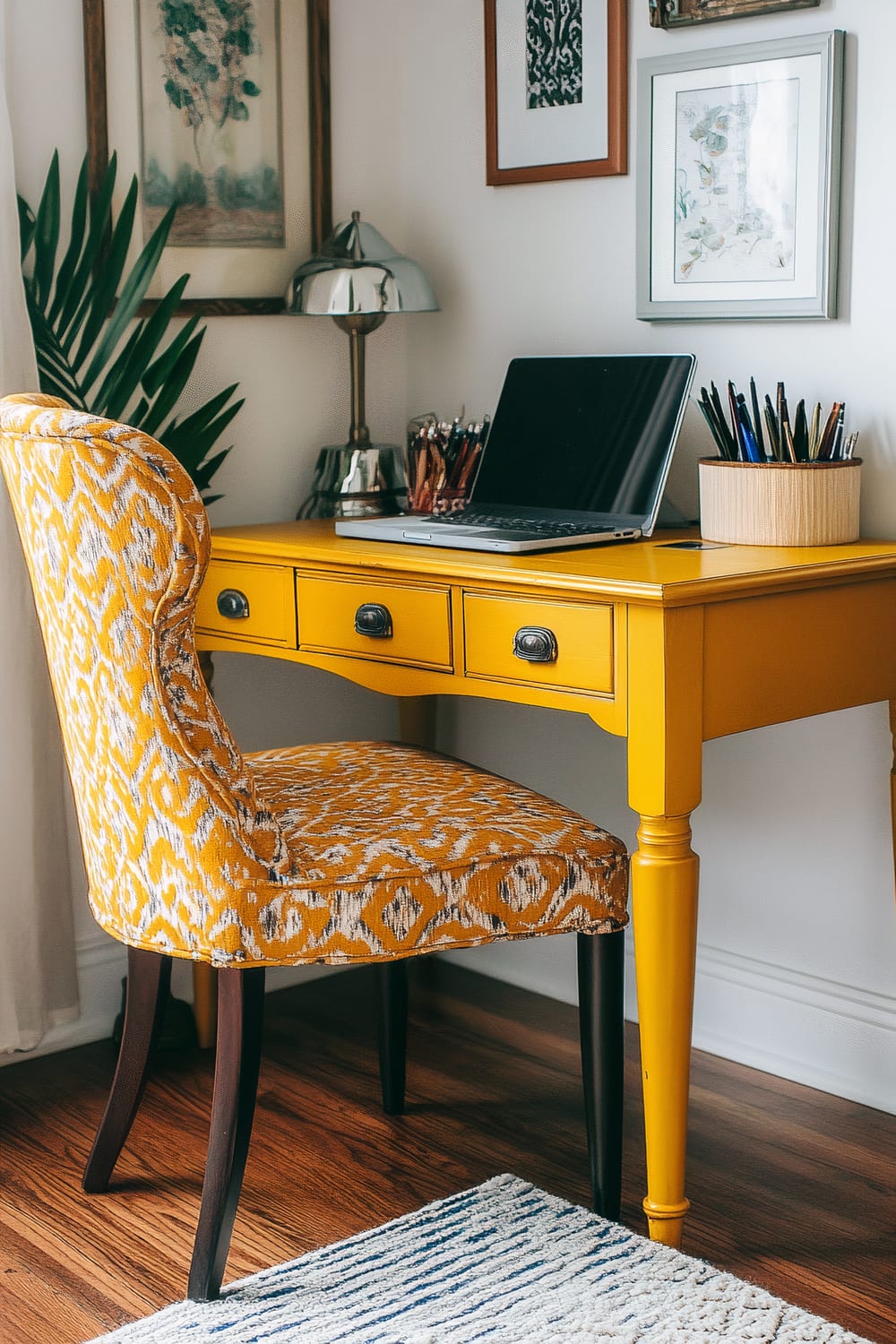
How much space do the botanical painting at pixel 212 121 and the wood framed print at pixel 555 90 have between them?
0.37 metres

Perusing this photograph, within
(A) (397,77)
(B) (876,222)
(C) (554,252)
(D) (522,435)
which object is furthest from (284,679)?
(B) (876,222)

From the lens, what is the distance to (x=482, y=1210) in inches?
77.5

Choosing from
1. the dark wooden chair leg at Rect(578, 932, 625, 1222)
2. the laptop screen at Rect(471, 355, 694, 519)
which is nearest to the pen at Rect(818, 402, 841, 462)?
the laptop screen at Rect(471, 355, 694, 519)

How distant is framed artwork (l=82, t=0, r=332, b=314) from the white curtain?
1.09 feet

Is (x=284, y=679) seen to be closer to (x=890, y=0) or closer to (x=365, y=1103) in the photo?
(x=365, y=1103)

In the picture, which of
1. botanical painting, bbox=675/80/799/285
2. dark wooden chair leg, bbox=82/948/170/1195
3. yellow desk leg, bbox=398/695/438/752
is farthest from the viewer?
yellow desk leg, bbox=398/695/438/752

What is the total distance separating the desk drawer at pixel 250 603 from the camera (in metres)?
2.20

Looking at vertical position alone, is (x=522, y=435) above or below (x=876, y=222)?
below

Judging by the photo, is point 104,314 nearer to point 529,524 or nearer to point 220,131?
point 220,131

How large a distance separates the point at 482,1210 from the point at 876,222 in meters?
1.42

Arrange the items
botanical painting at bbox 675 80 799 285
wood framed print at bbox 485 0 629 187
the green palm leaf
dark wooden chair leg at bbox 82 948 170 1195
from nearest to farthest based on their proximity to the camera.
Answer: dark wooden chair leg at bbox 82 948 170 1195
botanical painting at bbox 675 80 799 285
the green palm leaf
wood framed print at bbox 485 0 629 187

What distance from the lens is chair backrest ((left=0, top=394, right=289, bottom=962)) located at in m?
1.58

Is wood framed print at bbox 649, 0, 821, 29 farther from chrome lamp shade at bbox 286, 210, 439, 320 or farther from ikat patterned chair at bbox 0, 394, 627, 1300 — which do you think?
ikat patterned chair at bbox 0, 394, 627, 1300

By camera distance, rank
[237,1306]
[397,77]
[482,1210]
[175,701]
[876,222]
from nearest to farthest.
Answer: [175,701], [237,1306], [482,1210], [876,222], [397,77]
